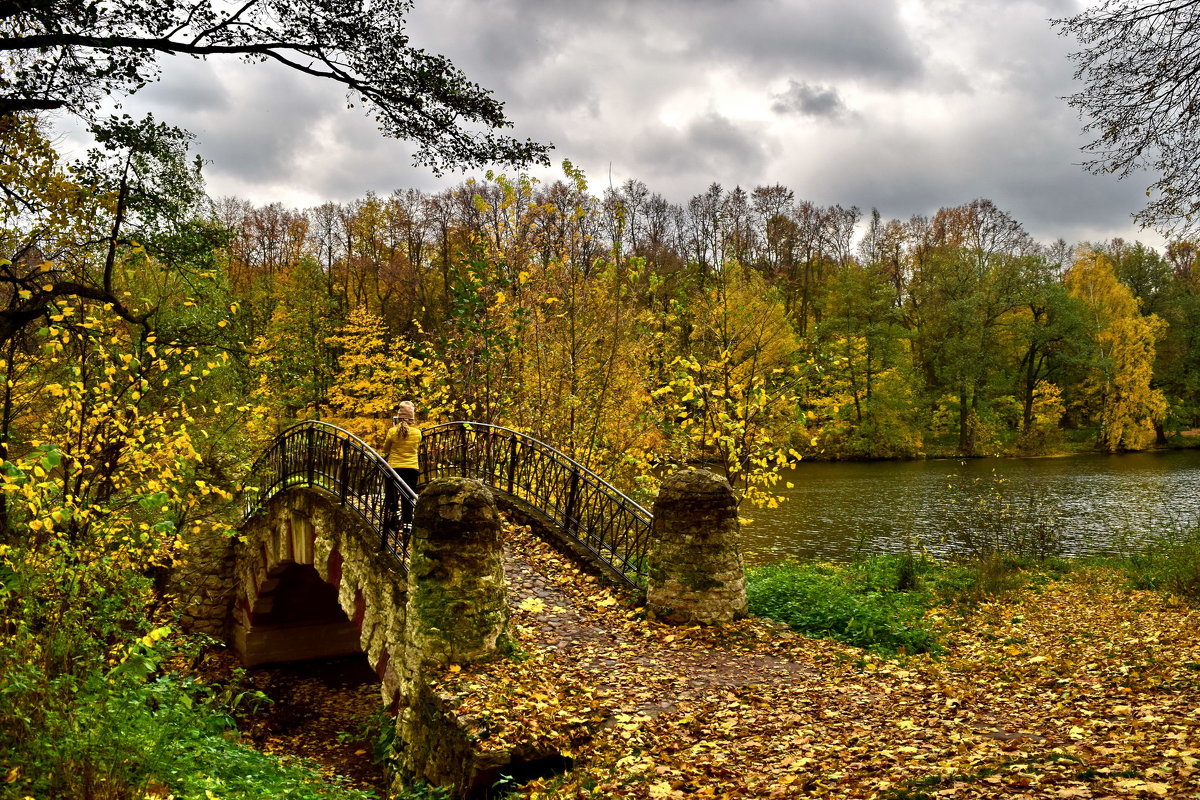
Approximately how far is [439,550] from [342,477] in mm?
3625

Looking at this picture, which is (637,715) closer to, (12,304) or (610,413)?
(12,304)

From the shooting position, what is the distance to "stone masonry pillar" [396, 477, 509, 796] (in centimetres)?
603

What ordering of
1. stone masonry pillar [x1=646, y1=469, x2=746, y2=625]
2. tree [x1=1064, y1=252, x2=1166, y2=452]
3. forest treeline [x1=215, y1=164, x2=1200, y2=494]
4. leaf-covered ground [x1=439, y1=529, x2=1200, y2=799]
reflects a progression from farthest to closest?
tree [x1=1064, y1=252, x2=1166, y2=452] < forest treeline [x1=215, y1=164, x2=1200, y2=494] < stone masonry pillar [x1=646, y1=469, x2=746, y2=625] < leaf-covered ground [x1=439, y1=529, x2=1200, y2=799]

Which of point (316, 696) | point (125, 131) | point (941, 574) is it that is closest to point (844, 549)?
point (941, 574)

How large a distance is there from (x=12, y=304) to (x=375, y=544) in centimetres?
455

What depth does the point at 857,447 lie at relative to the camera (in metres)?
35.6

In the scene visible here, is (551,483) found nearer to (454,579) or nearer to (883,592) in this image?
(454,579)

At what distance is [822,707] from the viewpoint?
5672mm

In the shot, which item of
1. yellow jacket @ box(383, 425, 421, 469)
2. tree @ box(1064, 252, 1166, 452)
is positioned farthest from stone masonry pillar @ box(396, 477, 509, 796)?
tree @ box(1064, 252, 1166, 452)

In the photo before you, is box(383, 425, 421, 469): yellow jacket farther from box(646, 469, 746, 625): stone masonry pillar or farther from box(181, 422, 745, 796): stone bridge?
box(646, 469, 746, 625): stone masonry pillar

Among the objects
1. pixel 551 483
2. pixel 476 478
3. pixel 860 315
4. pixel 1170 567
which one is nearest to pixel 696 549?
pixel 551 483

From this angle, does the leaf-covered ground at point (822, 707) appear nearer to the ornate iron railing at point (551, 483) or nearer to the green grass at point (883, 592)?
the green grass at point (883, 592)

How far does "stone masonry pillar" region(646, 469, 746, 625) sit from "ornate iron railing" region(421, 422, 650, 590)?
29.8 inches

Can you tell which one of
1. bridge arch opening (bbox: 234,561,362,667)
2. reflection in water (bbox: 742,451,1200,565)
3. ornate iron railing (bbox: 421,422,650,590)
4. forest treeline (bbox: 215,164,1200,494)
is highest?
forest treeline (bbox: 215,164,1200,494)
